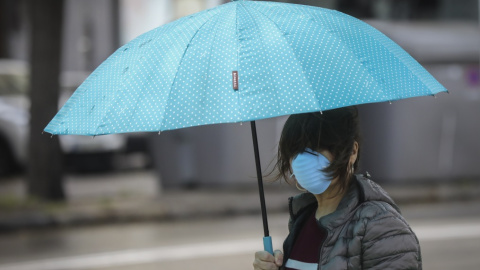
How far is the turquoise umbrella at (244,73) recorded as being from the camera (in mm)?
2211

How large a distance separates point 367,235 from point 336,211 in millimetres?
137

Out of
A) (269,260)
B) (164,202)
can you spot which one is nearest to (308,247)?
(269,260)

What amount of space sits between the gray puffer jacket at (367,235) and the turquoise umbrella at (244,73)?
0.89ft

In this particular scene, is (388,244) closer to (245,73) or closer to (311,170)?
(311,170)

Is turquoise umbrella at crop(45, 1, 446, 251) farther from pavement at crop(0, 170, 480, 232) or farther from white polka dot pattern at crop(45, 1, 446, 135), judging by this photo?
pavement at crop(0, 170, 480, 232)

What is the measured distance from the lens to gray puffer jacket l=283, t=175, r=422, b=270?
83.2 inches

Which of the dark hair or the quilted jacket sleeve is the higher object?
the dark hair

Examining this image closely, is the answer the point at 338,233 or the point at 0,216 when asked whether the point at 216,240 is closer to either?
the point at 0,216

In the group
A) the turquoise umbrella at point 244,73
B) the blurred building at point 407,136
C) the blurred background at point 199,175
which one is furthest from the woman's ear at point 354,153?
the blurred building at point 407,136

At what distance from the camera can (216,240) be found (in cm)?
805

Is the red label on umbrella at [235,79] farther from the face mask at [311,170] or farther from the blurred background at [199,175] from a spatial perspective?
the blurred background at [199,175]

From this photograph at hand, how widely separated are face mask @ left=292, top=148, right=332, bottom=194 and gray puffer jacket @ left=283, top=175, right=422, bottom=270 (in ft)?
0.27

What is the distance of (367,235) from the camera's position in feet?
7.02

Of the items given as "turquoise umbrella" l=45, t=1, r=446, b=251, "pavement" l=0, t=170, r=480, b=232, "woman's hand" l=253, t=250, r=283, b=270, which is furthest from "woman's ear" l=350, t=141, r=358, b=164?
"pavement" l=0, t=170, r=480, b=232
